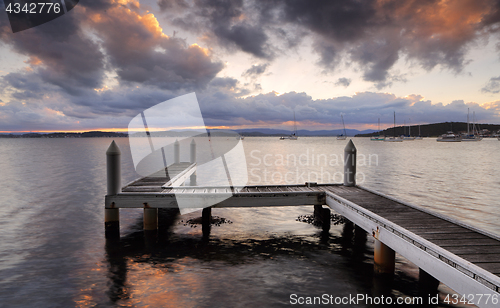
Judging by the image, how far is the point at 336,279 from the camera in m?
7.93

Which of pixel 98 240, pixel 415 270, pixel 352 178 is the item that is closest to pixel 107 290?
pixel 98 240

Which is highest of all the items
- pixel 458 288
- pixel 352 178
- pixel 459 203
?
pixel 352 178

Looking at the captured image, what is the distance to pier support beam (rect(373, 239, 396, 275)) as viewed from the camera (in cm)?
752

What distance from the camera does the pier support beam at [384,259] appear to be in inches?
296

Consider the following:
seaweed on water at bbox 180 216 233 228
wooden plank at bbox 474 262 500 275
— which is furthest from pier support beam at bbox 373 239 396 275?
seaweed on water at bbox 180 216 233 228

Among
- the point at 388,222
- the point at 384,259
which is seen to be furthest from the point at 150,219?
the point at 388,222

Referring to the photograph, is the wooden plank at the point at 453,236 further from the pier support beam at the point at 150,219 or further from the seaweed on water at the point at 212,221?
the pier support beam at the point at 150,219

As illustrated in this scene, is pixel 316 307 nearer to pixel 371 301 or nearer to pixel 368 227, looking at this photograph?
pixel 371 301

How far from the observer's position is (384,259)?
755cm

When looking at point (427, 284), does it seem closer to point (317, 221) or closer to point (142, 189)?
point (317, 221)

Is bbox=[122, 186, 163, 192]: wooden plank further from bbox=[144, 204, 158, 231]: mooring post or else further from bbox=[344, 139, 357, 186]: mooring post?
bbox=[344, 139, 357, 186]: mooring post

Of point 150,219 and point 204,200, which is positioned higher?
point 204,200

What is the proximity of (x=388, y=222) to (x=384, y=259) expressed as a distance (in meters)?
1.35

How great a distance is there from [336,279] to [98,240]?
866 centimetres
